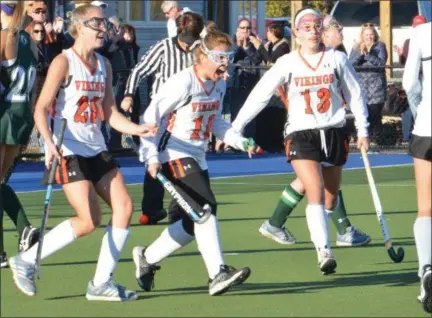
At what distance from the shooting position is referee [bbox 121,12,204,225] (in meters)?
13.5

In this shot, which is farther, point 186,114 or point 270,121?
point 270,121

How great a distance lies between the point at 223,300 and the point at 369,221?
4.95 meters

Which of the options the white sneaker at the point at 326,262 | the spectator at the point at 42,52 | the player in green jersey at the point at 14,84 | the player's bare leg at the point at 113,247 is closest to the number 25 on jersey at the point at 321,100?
the white sneaker at the point at 326,262

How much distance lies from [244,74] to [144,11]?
9216 mm

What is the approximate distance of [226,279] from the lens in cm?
948

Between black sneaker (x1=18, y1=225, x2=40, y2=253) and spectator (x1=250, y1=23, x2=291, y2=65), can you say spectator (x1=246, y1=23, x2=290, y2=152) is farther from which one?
black sneaker (x1=18, y1=225, x2=40, y2=253)

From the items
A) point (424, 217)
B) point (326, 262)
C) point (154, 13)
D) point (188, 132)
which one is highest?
point (154, 13)

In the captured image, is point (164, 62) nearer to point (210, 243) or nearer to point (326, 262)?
point (326, 262)

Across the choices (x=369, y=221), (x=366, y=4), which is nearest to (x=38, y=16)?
(x=369, y=221)

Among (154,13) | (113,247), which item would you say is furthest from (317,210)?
(154,13)

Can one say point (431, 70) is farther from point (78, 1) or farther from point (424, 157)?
point (78, 1)

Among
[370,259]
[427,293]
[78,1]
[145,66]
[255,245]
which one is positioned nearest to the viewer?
[427,293]

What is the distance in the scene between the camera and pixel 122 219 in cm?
941

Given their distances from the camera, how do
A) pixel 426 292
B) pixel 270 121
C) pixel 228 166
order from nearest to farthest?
pixel 426 292
pixel 228 166
pixel 270 121
